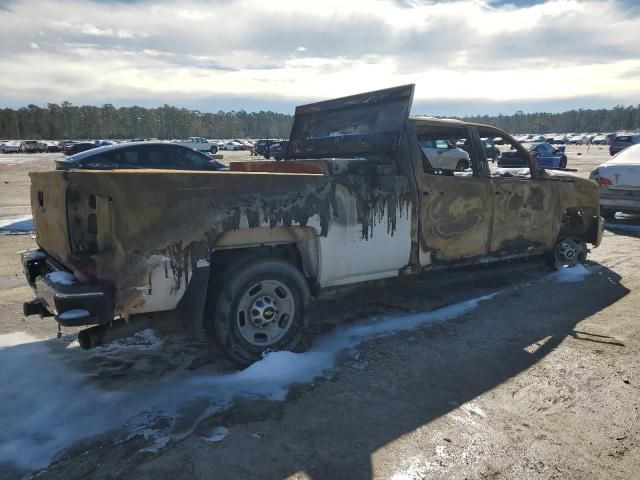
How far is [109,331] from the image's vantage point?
311 cm

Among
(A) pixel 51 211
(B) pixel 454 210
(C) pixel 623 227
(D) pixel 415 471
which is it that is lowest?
(D) pixel 415 471

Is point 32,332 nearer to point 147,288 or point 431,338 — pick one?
point 147,288

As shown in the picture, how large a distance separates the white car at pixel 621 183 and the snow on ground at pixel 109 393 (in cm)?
746

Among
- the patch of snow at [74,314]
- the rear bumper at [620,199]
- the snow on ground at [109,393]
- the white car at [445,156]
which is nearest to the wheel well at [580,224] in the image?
the rear bumper at [620,199]

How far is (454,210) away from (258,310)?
7.46 feet

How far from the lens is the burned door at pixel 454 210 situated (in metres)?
4.55

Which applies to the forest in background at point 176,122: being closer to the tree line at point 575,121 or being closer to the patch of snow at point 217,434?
the tree line at point 575,121

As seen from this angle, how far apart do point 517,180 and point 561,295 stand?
54.2 inches

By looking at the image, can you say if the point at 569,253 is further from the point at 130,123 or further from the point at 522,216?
the point at 130,123

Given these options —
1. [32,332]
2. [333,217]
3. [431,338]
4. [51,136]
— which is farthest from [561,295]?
[51,136]

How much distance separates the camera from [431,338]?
423cm

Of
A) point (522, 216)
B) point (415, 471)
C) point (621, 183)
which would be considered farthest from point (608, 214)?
point (415, 471)

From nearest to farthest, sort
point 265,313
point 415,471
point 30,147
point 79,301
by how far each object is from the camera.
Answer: point 415,471, point 79,301, point 265,313, point 30,147

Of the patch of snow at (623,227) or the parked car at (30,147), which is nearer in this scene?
the patch of snow at (623,227)
